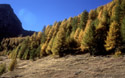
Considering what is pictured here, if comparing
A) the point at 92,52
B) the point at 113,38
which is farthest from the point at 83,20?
the point at 113,38

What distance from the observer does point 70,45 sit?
178 ft

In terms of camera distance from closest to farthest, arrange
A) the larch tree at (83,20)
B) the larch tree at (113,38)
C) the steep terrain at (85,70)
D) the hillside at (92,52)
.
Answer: the steep terrain at (85,70), the hillside at (92,52), the larch tree at (113,38), the larch tree at (83,20)

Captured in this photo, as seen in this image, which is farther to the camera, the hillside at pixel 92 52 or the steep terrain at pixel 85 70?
the hillside at pixel 92 52

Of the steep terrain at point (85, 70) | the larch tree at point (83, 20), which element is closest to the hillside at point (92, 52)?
the steep terrain at point (85, 70)

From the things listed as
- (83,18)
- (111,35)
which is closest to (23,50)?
(83,18)

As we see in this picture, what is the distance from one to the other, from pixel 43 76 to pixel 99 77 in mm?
12746

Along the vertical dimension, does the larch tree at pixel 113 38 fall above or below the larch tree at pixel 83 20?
below

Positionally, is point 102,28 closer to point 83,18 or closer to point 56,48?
point 56,48

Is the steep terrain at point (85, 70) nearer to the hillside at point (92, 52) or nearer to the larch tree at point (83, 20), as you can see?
the hillside at point (92, 52)

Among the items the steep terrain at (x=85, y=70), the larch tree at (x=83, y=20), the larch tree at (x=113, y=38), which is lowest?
the steep terrain at (x=85, y=70)

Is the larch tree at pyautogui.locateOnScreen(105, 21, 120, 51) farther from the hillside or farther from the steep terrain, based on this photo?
the steep terrain

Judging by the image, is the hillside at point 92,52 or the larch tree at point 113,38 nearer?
the hillside at point 92,52

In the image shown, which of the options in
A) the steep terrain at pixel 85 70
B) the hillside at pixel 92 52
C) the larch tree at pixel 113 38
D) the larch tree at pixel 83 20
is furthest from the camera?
the larch tree at pixel 83 20

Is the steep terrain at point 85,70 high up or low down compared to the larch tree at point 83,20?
down
